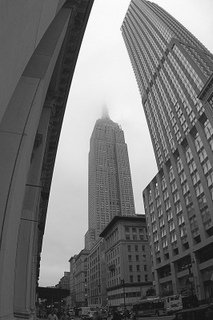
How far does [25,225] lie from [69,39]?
332 inches

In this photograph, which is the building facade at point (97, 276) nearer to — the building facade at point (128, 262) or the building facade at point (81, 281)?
the building facade at point (81, 281)

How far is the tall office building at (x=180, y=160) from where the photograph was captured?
59.7 metres

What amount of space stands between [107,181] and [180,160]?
102 m

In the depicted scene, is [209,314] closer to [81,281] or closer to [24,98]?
[24,98]

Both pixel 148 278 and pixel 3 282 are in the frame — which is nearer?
pixel 3 282

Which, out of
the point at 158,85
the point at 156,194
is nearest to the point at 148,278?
the point at 156,194

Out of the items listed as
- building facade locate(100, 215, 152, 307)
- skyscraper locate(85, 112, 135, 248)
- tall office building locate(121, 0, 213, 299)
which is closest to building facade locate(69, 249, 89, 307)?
skyscraper locate(85, 112, 135, 248)

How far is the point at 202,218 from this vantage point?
197 ft

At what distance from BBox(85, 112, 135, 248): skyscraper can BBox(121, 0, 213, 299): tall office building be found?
67009 millimetres

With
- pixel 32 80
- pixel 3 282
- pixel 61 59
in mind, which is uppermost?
pixel 61 59

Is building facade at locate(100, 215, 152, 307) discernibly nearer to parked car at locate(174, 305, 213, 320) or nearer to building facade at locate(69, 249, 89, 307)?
building facade at locate(69, 249, 89, 307)

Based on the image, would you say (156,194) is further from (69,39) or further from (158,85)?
(69,39)

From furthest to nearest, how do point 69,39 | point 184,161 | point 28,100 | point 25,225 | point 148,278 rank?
point 148,278 < point 184,161 < point 25,225 < point 69,39 < point 28,100

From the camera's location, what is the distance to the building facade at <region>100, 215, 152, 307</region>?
9544 centimetres
